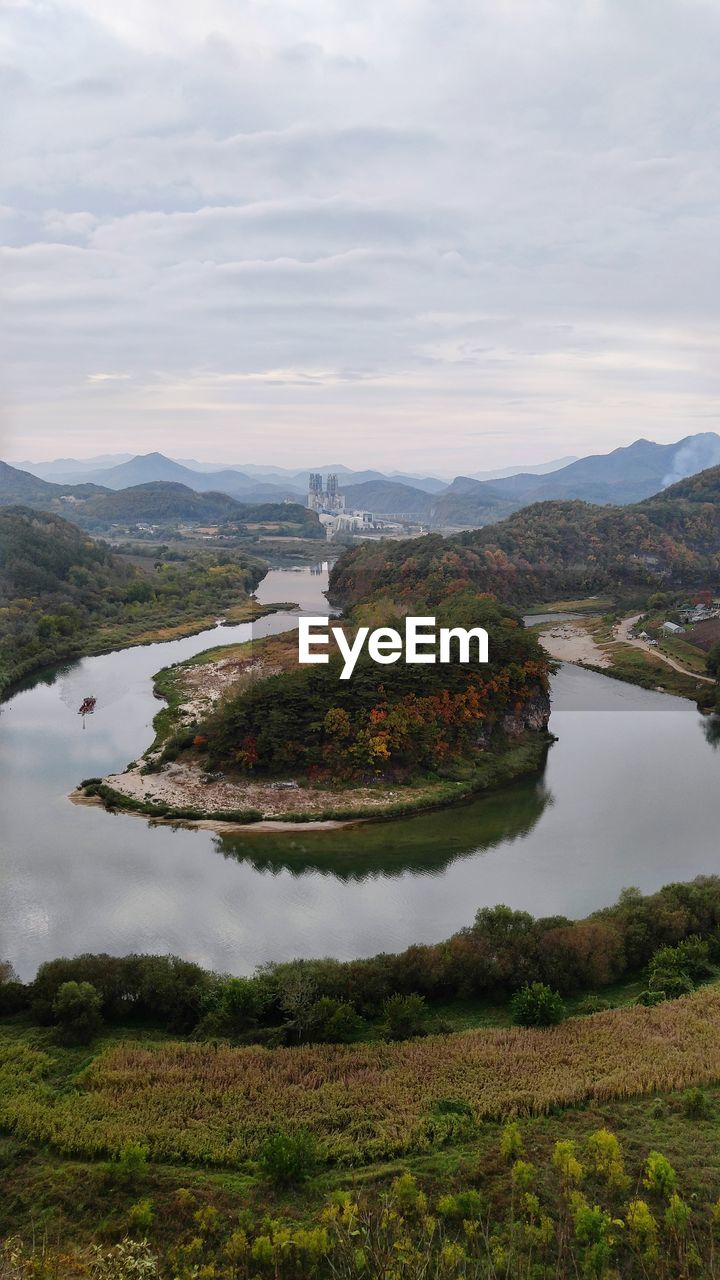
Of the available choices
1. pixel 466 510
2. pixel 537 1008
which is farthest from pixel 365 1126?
pixel 466 510

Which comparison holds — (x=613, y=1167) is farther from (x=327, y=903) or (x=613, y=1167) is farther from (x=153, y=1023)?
(x=327, y=903)

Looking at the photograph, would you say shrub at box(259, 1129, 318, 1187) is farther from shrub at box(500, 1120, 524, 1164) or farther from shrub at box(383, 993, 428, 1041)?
shrub at box(383, 993, 428, 1041)

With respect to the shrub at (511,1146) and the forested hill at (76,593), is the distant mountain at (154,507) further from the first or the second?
the shrub at (511,1146)

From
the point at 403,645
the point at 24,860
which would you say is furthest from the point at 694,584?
the point at 24,860

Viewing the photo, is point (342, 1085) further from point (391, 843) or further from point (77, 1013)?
point (391, 843)

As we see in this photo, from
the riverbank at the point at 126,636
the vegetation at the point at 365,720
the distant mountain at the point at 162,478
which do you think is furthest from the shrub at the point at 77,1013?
the distant mountain at the point at 162,478

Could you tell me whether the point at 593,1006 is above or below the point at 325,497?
below
